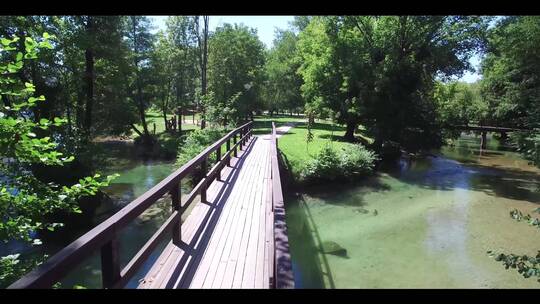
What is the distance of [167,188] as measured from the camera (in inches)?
165

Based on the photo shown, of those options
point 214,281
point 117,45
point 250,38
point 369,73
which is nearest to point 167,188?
point 214,281

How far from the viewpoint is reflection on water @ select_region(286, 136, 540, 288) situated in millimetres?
8523

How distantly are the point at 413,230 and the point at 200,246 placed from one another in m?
8.84

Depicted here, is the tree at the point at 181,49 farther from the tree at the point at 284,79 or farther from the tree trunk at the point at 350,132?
the tree trunk at the point at 350,132

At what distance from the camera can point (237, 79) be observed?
32469 millimetres

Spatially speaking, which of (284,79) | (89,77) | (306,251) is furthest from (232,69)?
(306,251)

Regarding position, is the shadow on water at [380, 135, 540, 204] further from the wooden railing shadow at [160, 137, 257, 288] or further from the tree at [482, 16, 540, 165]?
the wooden railing shadow at [160, 137, 257, 288]

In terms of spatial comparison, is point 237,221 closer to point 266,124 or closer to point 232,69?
point 232,69

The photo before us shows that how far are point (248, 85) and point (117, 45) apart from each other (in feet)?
42.9

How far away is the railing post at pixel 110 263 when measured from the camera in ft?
9.12

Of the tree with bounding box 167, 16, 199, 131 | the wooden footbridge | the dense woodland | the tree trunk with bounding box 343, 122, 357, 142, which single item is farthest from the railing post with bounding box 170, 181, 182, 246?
the tree with bounding box 167, 16, 199, 131

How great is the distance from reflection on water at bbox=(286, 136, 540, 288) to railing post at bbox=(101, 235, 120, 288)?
19.6 ft

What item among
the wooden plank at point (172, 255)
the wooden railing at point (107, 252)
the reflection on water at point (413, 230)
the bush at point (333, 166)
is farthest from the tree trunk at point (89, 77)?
the wooden railing at point (107, 252)
